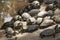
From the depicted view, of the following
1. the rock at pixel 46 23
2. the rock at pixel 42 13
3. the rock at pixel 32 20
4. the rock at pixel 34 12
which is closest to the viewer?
the rock at pixel 46 23

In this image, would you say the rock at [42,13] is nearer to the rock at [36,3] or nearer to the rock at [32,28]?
the rock at [36,3]

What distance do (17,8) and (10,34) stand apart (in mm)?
1369

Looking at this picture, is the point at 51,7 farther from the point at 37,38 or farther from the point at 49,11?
the point at 37,38

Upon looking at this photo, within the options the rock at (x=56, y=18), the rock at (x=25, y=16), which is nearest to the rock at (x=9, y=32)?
the rock at (x=25, y=16)

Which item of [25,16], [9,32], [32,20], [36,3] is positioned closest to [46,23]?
[32,20]

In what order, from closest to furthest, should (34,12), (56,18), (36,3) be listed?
(56,18) → (34,12) → (36,3)

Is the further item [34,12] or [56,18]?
[34,12]

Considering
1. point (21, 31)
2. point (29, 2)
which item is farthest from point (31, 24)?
point (29, 2)

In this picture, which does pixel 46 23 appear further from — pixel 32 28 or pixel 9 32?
pixel 9 32

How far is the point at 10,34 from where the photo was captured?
232 inches

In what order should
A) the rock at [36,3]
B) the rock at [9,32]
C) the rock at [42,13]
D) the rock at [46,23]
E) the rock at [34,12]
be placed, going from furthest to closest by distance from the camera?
the rock at [36,3] < the rock at [34,12] < the rock at [42,13] < the rock at [46,23] < the rock at [9,32]

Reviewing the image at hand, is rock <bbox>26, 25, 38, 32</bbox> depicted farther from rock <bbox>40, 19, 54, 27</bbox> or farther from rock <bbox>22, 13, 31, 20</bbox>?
rock <bbox>22, 13, 31, 20</bbox>

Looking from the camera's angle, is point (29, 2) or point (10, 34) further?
point (29, 2)

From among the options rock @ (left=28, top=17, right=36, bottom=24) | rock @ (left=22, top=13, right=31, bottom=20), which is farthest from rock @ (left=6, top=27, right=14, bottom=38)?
rock @ (left=22, top=13, right=31, bottom=20)
